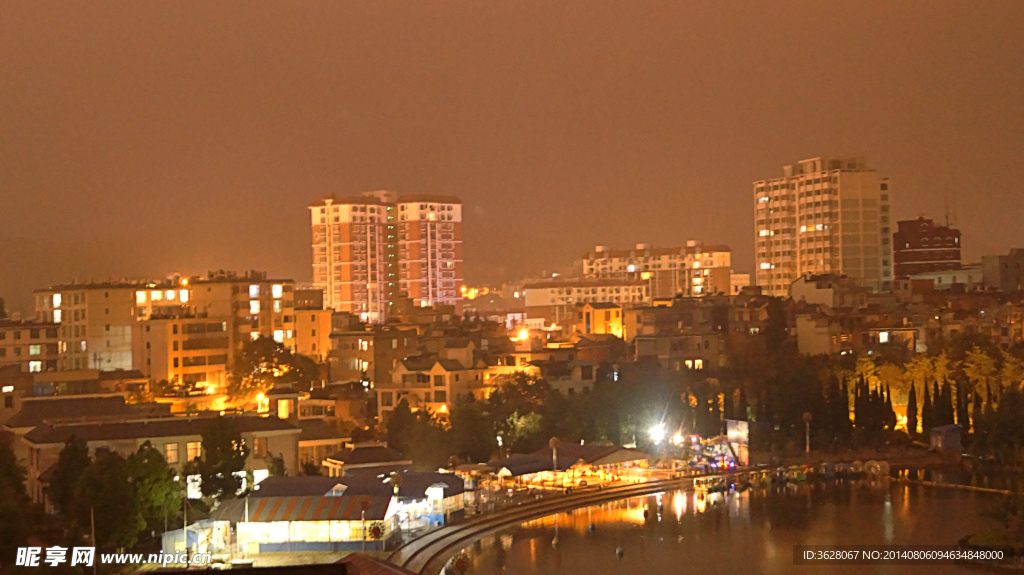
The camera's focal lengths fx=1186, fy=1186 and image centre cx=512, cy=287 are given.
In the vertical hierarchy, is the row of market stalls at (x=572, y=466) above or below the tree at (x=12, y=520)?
below

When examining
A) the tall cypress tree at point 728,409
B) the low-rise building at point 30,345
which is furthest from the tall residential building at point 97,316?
the tall cypress tree at point 728,409

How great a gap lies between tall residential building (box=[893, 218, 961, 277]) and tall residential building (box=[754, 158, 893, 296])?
4482 mm

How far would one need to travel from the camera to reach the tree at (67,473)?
11.9 metres

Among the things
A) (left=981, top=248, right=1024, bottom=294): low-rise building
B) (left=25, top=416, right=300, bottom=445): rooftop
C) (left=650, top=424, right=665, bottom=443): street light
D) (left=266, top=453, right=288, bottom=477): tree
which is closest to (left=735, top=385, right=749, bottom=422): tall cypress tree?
(left=650, top=424, right=665, bottom=443): street light

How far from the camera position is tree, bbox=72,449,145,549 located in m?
11.0

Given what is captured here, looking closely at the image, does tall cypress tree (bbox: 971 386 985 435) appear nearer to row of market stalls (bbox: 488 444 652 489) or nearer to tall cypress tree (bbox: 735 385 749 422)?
tall cypress tree (bbox: 735 385 749 422)

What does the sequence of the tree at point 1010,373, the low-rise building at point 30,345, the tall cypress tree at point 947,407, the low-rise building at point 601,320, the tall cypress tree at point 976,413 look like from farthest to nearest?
the low-rise building at point 601,320 < the low-rise building at point 30,345 < the tree at point 1010,373 < the tall cypress tree at point 947,407 < the tall cypress tree at point 976,413

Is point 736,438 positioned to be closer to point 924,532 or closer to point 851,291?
point 924,532

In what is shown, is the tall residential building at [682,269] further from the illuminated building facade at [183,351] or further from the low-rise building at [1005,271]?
the illuminated building facade at [183,351]

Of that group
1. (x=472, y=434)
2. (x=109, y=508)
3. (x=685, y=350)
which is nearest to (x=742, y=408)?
(x=685, y=350)

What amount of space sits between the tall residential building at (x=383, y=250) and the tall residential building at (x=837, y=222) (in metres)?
11.9

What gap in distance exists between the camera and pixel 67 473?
12.0 meters

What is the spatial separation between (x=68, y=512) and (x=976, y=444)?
527 inches

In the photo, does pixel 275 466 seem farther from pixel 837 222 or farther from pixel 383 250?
A: pixel 383 250
